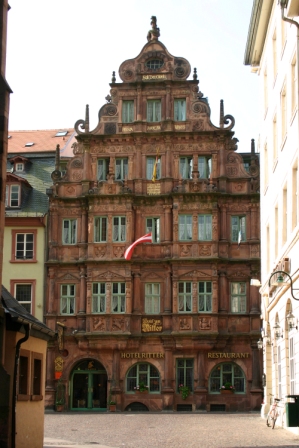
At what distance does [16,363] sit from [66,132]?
1547 inches

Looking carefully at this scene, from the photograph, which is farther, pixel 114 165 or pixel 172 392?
pixel 114 165

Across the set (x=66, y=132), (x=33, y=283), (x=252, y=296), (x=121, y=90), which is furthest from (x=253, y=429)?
(x=66, y=132)

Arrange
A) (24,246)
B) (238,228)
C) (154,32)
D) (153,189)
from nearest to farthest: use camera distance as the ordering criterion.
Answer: (238,228), (153,189), (24,246), (154,32)

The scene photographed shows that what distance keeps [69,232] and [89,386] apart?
323 inches

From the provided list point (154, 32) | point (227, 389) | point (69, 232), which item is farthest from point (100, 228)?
point (154, 32)

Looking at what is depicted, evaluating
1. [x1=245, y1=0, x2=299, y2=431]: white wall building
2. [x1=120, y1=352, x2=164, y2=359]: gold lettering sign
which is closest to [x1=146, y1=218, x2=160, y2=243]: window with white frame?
[x1=120, y1=352, x2=164, y2=359]: gold lettering sign

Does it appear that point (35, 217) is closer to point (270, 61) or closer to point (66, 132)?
point (66, 132)

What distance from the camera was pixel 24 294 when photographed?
44812mm

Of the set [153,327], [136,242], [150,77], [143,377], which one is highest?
[150,77]

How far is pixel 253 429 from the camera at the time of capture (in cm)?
2755

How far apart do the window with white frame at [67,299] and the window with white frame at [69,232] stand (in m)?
2.46

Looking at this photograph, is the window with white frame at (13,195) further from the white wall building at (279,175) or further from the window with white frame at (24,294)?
the white wall building at (279,175)

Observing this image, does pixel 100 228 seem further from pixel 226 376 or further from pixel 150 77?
pixel 226 376

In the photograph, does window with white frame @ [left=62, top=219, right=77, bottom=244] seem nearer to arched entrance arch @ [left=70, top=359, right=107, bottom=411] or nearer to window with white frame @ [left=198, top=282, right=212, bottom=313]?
arched entrance arch @ [left=70, top=359, right=107, bottom=411]
